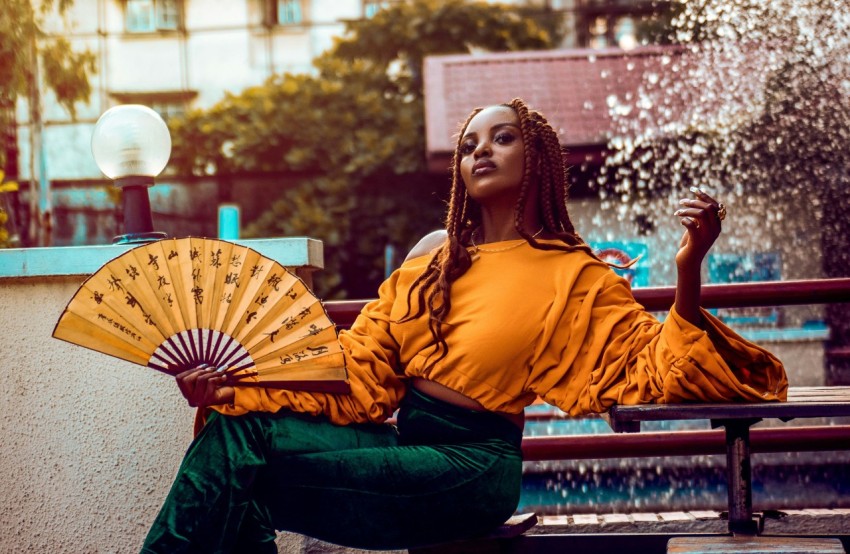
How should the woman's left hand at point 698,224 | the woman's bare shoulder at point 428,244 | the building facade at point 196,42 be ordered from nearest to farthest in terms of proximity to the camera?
1. the woman's left hand at point 698,224
2. the woman's bare shoulder at point 428,244
3. the building facade at point 196,42

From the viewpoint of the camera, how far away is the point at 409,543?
101 inches

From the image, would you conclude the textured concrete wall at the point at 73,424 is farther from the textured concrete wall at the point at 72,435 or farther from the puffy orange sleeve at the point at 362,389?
the puffy orange sleeve at the point at 362,389

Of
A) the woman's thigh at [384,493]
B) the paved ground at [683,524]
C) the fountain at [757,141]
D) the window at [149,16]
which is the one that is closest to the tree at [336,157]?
the fountain at [757,141]

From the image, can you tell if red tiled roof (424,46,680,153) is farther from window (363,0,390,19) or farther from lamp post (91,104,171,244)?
lamp post (91,104,171,244)

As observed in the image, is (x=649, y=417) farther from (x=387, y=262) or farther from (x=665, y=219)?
(x=387, y=262)

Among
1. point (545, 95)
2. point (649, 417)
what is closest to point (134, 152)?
point (649, 417)

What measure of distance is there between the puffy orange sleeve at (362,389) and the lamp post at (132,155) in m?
1.01

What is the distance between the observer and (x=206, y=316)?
2398 millimetres

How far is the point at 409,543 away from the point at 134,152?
1.80 metres

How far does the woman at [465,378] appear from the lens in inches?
93.4

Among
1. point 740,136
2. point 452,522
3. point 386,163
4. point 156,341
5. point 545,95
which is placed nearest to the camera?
point 156,341

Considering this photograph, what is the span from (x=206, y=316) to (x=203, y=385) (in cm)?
17

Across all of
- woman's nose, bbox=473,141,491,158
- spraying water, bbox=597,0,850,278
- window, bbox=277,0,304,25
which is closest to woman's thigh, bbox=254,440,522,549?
woman's nose, bbox=473,141,491,158

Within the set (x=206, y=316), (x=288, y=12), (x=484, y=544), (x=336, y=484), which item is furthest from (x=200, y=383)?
(x=288, y=12)
